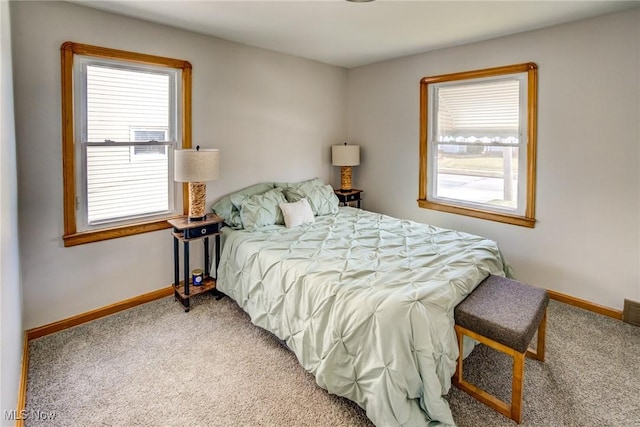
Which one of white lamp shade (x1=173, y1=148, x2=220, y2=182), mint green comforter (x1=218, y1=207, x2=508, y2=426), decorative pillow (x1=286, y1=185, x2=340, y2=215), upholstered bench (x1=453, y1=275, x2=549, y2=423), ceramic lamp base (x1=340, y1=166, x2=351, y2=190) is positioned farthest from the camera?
ceramic lamp base (x1=340, y1=166, x2=351, y2=190)

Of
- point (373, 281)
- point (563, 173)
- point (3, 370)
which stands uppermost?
point (563, 173)

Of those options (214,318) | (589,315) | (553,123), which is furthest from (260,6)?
(589,315)

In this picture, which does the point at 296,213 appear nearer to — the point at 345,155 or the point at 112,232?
the point at 345,155

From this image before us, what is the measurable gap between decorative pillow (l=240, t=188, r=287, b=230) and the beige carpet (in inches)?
35.5

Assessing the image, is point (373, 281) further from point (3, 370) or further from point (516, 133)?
point (516, 133)

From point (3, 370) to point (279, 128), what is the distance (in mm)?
3238

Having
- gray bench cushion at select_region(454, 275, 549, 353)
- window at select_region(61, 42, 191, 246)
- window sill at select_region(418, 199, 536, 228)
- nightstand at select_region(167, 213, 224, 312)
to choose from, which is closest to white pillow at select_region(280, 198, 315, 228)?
nightstand at select_region(167, 213, 224, 312)

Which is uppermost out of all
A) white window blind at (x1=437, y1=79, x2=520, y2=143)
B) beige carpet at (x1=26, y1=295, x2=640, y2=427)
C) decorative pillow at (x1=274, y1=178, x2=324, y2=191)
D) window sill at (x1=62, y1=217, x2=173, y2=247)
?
white window blind at (x1=437, y1=79, x2=520, y2=143)

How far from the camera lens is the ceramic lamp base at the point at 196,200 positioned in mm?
3096

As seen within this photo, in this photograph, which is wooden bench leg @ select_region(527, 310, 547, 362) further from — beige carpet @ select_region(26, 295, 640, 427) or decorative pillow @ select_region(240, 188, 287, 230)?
decorative pillow @ select_region(240, 188, 287, 230)

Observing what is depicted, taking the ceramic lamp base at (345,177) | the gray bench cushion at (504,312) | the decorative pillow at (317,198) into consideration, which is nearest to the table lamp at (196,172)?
the decorative pillow at (317,198)

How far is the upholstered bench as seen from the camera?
5.94 ft

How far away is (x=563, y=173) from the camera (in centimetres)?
310

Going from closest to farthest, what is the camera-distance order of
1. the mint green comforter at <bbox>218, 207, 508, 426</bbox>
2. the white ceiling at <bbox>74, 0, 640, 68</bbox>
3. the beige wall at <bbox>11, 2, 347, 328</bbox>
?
the mint green comforter at <bbox>218, 207, 508, 426</bbox> → the beige wall at <bbox>11, 2, 347, 328</bbox> → the white ceiling at <bbox>74, 0, 640, 68</bbox>
